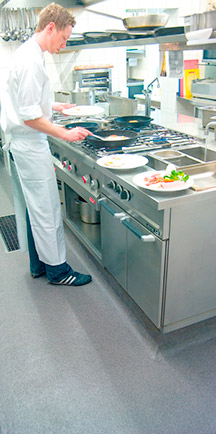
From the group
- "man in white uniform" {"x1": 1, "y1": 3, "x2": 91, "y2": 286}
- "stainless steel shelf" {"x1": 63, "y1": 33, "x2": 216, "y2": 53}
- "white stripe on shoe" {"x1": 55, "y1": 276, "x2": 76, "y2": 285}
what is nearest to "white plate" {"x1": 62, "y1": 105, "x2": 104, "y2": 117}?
"stainless steel shelf" {"x1": 63, "y1": 33, "x2": 216, "y2": 53}

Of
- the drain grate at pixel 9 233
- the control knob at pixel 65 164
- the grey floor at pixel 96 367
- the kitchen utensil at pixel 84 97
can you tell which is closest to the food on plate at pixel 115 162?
the control knob at pixel 65 164

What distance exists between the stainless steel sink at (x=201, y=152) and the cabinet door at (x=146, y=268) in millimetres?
553

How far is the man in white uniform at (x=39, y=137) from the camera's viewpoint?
5.28 ft

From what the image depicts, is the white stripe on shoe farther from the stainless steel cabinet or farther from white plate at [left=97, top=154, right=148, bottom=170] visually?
white plate at [left=97, top=154, right=148, bottom=170]

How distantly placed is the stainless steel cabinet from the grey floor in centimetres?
16

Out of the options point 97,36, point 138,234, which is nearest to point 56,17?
point 97,36

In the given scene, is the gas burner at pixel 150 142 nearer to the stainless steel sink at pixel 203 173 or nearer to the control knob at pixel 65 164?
the control knob at pixel 65 164

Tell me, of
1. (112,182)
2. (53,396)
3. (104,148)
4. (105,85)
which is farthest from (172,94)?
(53,396)

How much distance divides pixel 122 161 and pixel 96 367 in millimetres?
926

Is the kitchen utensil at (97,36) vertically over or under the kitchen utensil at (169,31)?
over

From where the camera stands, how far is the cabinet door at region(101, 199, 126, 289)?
67.9 inches

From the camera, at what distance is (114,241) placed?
183 centimetres

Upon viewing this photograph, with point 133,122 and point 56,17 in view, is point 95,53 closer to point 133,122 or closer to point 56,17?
point 133,122

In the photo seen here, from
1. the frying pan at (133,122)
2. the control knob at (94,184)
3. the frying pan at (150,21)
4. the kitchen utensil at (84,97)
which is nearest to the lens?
the frying pan at (150,21)
